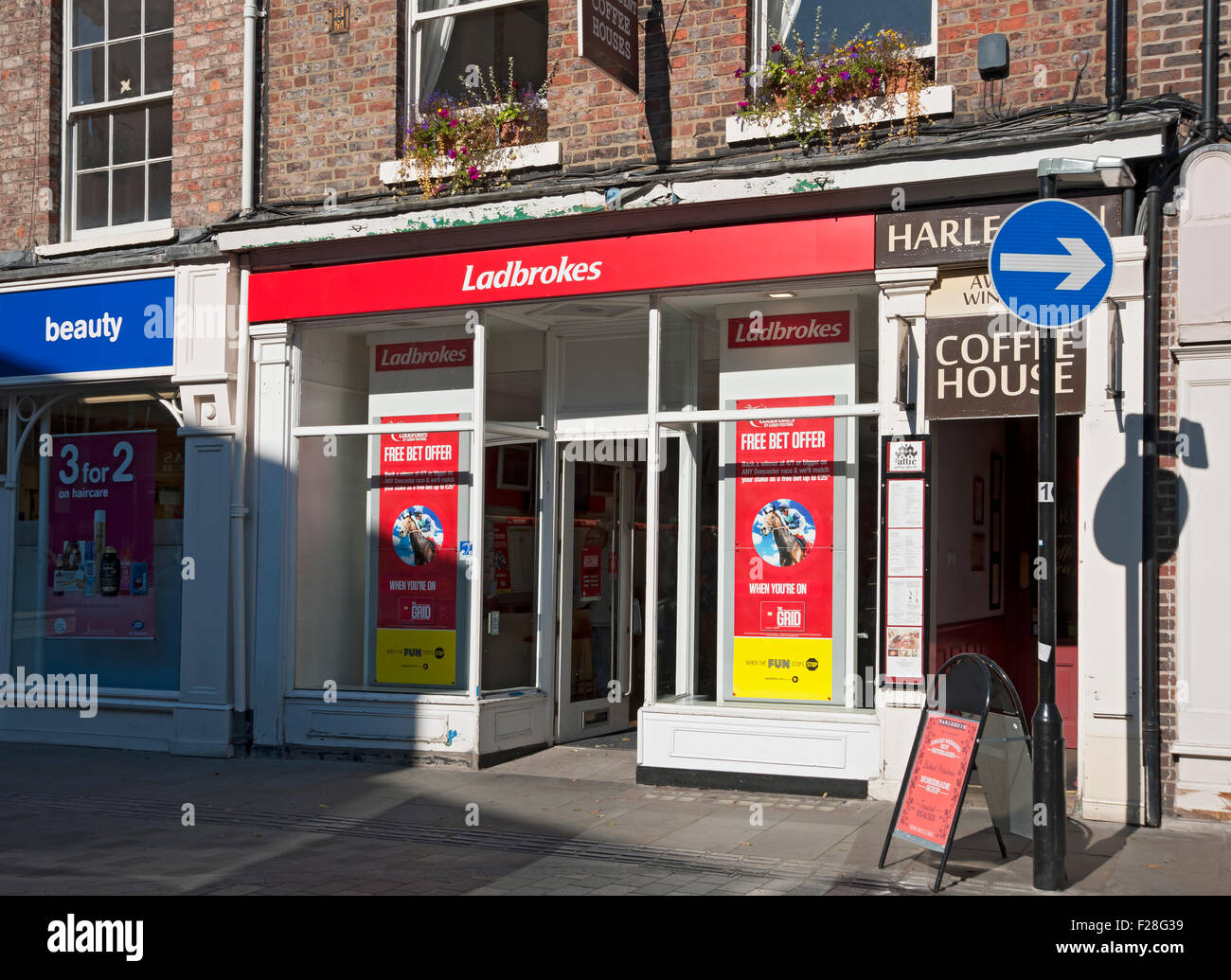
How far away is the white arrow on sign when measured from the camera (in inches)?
259

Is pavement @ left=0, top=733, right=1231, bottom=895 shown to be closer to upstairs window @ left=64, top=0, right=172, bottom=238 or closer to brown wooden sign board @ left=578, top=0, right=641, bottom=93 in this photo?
brown wooden sign board @ left=578, top=0, right=641, bottom=93

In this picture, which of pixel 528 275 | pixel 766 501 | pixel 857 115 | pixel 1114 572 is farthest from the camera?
pixel 528 275

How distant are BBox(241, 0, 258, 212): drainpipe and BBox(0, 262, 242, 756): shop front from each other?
2.44 feet

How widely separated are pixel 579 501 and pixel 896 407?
10.9 feet

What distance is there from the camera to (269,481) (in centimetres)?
1102

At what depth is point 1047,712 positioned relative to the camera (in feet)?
21.1

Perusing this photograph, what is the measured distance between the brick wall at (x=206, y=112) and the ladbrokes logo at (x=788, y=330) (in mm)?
4789

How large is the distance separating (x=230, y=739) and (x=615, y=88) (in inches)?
248

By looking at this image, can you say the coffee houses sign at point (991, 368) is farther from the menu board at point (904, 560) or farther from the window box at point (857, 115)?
the window box at point (857, 115)

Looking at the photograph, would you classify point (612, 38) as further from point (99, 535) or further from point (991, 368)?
point (99, 535)

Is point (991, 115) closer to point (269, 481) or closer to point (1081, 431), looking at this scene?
point (1081, 431)

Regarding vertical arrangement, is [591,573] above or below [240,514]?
below

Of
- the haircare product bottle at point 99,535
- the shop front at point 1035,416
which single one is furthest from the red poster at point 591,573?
the haircare product bottle at point 99,535

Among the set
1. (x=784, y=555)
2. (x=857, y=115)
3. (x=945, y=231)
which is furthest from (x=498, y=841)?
(x=857, y=115)
